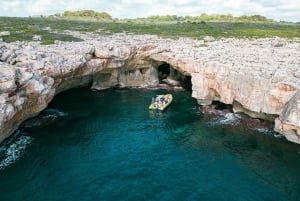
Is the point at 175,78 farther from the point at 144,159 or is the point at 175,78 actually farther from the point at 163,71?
the point at 144,159

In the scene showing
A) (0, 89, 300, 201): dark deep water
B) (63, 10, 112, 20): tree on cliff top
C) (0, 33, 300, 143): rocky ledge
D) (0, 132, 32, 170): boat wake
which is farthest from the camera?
(63, 10, 112, 20): tree on cliff top

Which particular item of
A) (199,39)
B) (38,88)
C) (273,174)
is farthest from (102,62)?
(273,174)

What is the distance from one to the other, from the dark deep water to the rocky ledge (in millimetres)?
3735

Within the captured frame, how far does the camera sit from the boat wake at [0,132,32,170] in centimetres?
3576

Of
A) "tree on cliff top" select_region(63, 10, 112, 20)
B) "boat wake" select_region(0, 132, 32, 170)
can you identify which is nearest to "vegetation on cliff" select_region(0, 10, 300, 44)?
"tree on cliff top" select_region(63, 10, 112, 20)

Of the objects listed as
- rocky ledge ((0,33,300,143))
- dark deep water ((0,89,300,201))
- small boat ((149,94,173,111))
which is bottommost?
dark deep water ((0,89,300,201))

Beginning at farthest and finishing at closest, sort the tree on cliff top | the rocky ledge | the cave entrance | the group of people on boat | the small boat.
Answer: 1. the tree on cliff top
2. the cave entrance
3. the group of people on boat
4. the small boat
5. the rocky ledge

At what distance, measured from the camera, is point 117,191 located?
101 feet

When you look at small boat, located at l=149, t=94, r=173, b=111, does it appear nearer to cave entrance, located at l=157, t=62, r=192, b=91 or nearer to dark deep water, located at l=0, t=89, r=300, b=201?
dark deep water, located at l=0, t=89, r=300, b=201

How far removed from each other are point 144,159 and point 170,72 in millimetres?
36887

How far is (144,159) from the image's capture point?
37.4m

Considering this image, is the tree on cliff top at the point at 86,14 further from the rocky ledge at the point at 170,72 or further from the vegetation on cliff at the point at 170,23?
the rocky ledge at the point at 170,72

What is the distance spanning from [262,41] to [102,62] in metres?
36.9

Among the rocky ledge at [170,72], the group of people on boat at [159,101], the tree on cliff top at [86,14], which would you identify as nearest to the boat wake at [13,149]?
the rocky ledge at [170,72]
